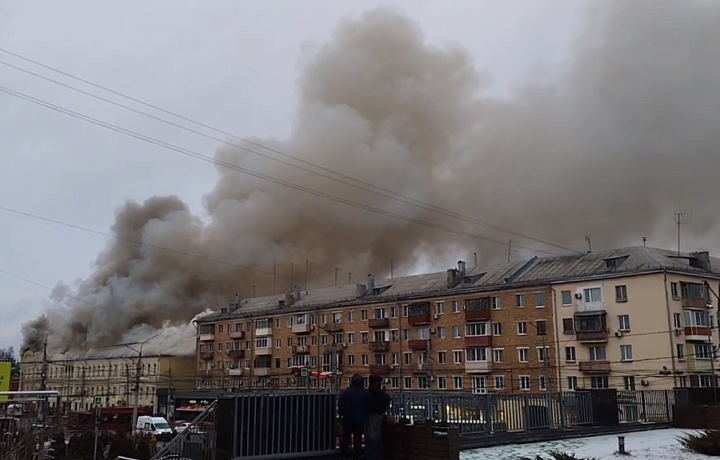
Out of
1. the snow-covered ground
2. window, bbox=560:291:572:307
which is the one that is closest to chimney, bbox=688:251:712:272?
window, bbox=560:291:572:307

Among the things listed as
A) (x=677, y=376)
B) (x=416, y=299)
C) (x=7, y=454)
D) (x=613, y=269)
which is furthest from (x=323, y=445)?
(x=416, y=299)

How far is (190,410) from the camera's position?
52500mm

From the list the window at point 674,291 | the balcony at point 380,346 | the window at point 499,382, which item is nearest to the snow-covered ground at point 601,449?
the window at point 674,291

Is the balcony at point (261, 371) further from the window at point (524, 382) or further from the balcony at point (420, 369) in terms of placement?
the window at point (524, 382)

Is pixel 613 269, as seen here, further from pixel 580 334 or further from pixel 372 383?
pixel 372 383

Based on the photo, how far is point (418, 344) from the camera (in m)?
60.0

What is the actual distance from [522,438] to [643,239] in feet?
158

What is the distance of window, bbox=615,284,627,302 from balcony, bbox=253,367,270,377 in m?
40.1

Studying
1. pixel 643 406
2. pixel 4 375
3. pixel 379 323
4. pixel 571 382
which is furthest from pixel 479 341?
pixel 4 375

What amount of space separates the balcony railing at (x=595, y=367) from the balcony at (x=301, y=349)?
3070 cm

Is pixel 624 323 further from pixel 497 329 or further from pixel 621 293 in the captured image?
pixel 497 329

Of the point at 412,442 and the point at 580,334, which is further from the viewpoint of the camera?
the point at 580,334

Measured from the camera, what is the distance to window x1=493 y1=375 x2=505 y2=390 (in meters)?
54.0

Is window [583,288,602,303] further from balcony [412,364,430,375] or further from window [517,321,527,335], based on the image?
balcony [412,364,430,375]
